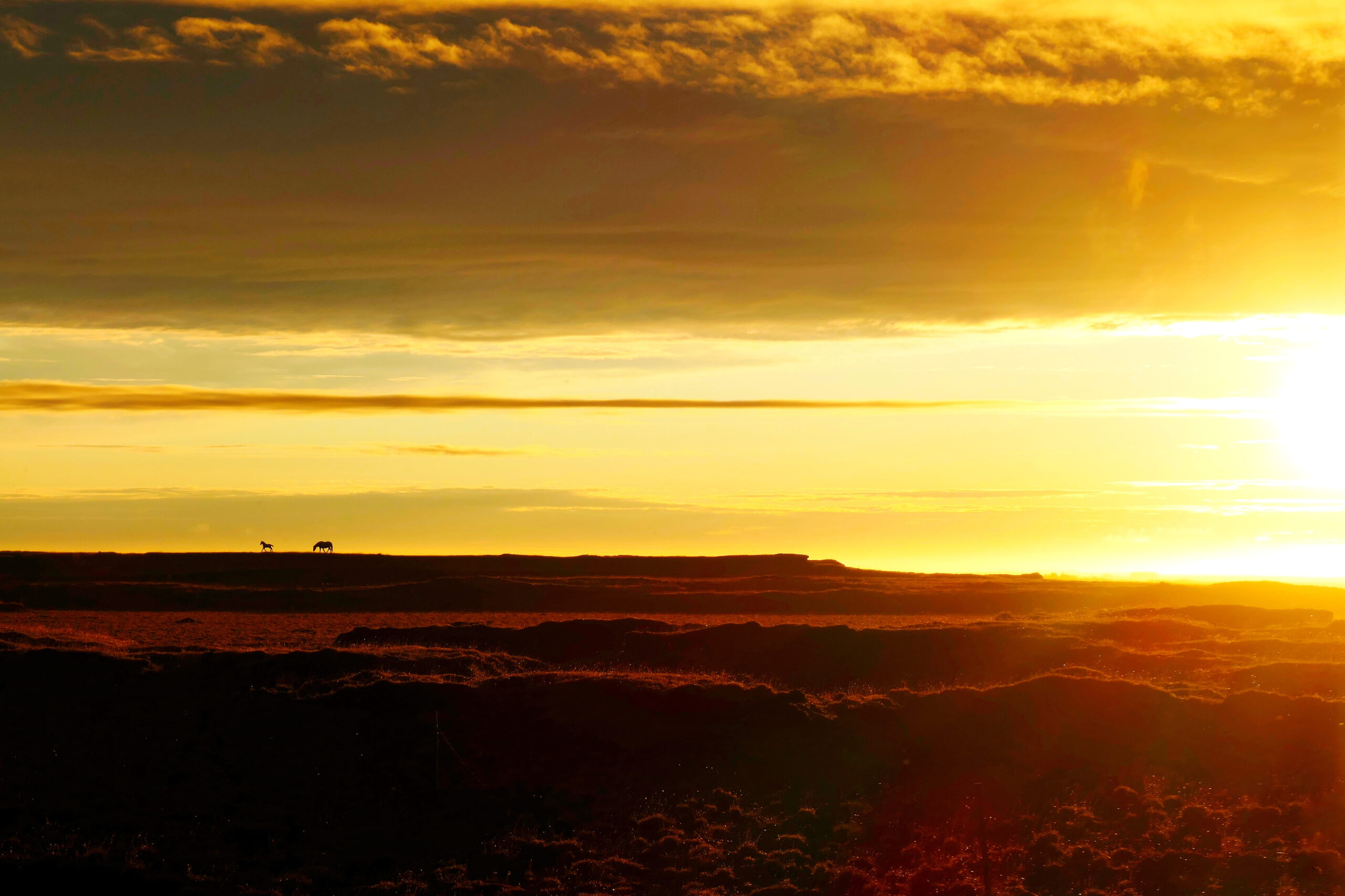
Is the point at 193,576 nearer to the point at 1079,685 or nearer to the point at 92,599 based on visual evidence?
the point at 92,599

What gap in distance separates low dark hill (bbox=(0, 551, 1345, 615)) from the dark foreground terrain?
130 ft

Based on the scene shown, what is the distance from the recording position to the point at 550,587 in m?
81.9

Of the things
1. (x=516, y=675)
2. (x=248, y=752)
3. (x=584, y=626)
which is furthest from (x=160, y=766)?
(x=584, y=626)

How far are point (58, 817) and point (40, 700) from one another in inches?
288

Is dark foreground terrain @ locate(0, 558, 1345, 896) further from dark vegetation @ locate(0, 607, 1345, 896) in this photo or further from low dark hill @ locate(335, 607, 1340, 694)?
low dark hill @ locate(335, 607, 1340, 694)

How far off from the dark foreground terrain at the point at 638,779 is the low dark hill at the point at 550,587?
3963cm

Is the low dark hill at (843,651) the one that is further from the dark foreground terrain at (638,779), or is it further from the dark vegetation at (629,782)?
the dark vegetation at (629,782)

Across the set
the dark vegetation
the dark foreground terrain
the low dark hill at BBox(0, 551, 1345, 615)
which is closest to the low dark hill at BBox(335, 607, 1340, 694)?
the dark foreground terrain

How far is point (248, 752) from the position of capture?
86.6 feet

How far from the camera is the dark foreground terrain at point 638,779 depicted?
2061 cm

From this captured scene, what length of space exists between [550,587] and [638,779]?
57334 mm

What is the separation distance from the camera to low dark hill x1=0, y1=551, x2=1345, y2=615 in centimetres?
7438

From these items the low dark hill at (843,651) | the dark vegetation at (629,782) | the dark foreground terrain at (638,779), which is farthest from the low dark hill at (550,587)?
the dark vegetation at (629,782)

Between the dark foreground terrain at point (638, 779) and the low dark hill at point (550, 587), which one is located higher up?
the low dark hill at point (550, 587)
